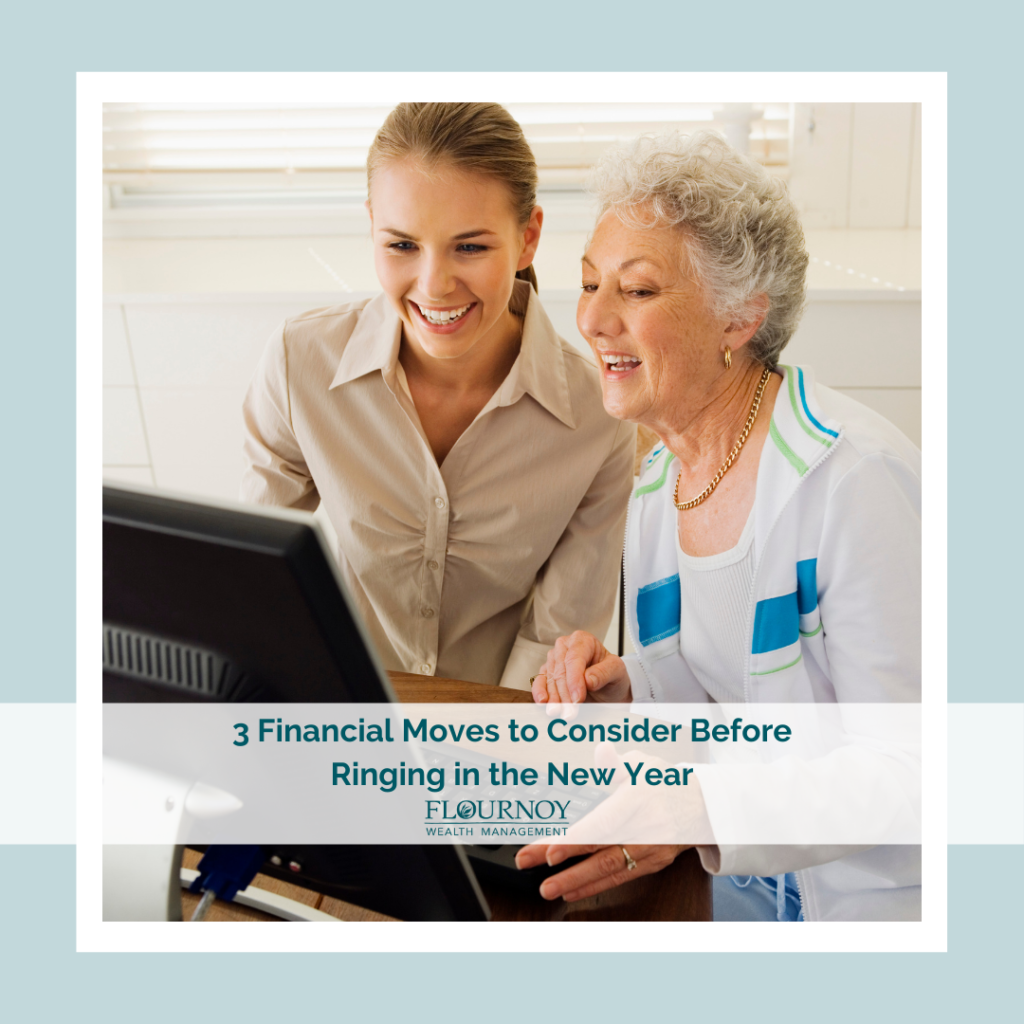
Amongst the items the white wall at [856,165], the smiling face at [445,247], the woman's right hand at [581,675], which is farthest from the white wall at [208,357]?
the woman's right hand at [581,675]

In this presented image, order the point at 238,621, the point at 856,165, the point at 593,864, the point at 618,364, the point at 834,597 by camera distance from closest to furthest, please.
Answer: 1. the point at 238,621
2. the point at 593,864
3. the point at 834,597
4. the point at 618,364
5. the point at 856,165

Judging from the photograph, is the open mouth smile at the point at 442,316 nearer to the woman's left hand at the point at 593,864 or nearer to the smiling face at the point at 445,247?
the smiling face at the point at 445,247

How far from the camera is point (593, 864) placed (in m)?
0.80

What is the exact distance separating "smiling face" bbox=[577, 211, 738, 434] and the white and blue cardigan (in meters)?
0.10

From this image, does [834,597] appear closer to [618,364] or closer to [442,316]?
[618,364]

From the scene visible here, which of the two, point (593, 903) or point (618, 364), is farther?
point (618, 364)

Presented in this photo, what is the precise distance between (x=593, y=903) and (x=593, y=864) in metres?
0.04

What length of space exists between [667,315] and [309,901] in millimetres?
684

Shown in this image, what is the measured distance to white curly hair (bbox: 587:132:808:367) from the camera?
0.96m

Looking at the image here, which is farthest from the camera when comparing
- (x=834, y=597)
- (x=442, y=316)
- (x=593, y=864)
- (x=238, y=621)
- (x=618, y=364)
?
(x=442, y=316)

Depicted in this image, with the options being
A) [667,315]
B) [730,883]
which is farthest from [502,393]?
[730,883]

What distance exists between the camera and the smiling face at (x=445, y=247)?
109 centimetres

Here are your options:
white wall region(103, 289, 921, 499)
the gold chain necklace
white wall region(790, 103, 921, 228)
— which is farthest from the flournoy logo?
white wall region(103, 289, 921, 499)
